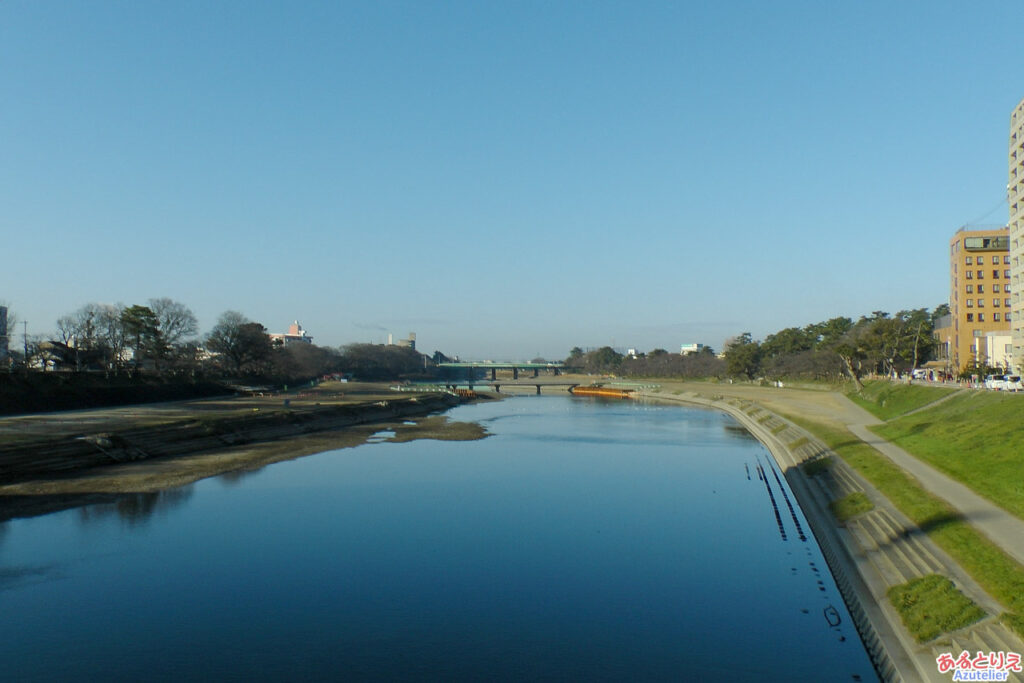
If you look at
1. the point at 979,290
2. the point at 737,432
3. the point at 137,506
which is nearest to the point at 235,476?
the point at 137,506

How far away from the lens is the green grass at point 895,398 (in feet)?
203

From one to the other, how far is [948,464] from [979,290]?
79.9 metres

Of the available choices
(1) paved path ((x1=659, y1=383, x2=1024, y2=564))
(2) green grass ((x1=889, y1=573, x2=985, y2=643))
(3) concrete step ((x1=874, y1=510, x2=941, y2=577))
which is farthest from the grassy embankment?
(2) green grass ((x1=889, y1=573, x2=985, y2=643))

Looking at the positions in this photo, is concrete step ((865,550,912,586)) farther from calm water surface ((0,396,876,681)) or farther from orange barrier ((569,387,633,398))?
orange barrier ((569,387,633,398))

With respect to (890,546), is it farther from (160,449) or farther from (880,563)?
(160,449)

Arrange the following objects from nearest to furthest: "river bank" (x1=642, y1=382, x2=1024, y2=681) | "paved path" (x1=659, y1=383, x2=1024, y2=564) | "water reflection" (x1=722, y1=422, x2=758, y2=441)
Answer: "river bank" (x1=642, y1=382, x2=1024, y2=681), "paved path" (x1=659, y1=383, x2=1024, y2=564), "water reflection" (x1=722, y1=422, x2=758, y2=441)

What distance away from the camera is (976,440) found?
35.9m

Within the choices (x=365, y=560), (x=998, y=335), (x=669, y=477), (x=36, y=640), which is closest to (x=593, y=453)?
(x=669, y=477)

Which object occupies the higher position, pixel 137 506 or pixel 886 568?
pixel 886 568

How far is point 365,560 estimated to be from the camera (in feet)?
85.5

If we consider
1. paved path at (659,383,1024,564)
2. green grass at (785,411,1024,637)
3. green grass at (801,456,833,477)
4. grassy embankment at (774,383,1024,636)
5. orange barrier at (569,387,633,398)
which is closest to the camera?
green grass at (785,411,1024,637)

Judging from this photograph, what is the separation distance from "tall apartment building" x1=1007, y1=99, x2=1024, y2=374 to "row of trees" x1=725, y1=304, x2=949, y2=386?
26717 mm

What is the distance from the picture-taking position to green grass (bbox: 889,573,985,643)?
52.2ft

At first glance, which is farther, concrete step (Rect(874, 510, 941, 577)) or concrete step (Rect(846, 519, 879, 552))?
concrete step (Rect(846, 519, 879, 552))
